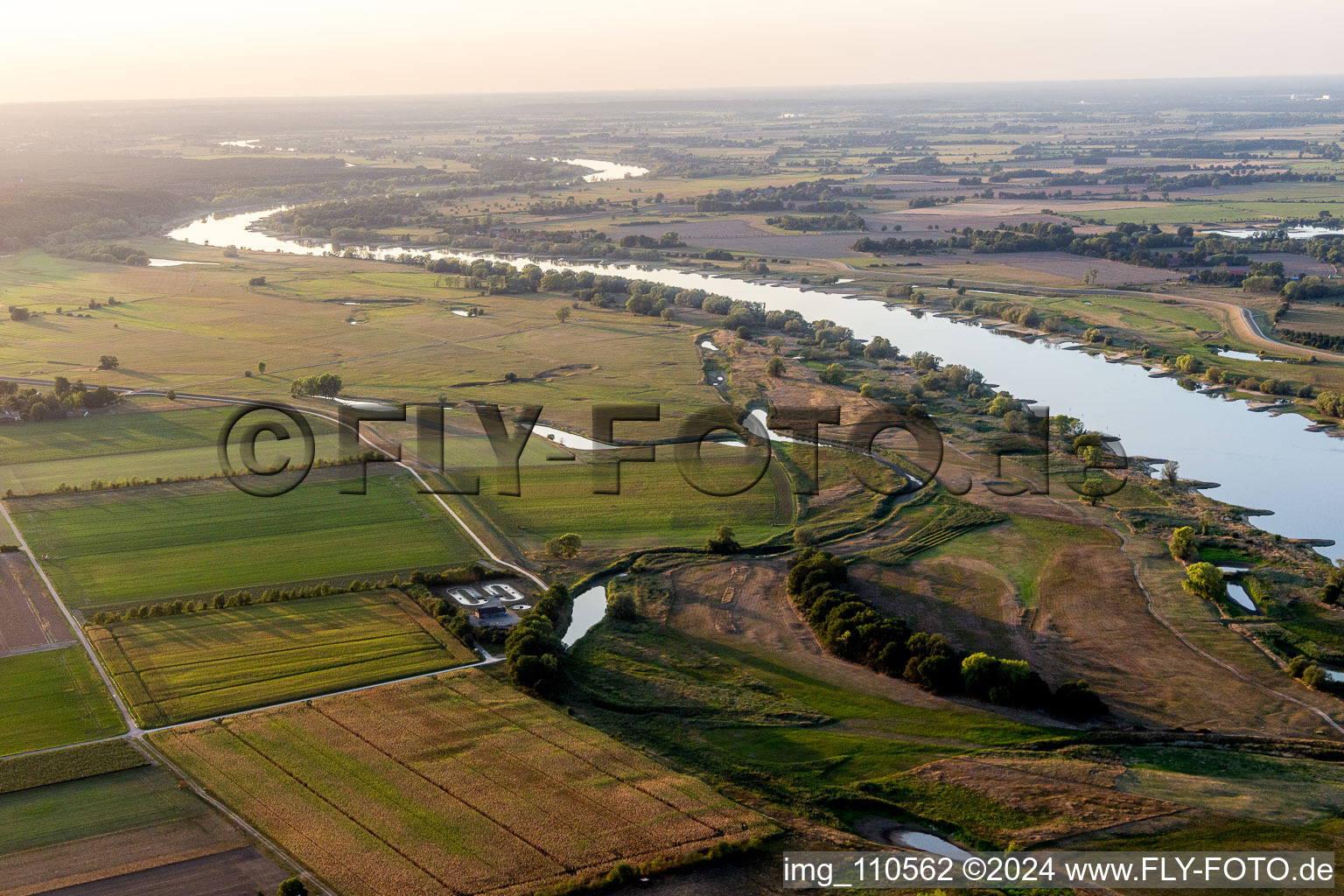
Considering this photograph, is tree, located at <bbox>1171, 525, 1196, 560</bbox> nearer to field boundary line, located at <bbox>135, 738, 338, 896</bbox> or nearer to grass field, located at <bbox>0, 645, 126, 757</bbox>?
field boundary line, located at <bbox>135, 738, 338, 896</bbox>

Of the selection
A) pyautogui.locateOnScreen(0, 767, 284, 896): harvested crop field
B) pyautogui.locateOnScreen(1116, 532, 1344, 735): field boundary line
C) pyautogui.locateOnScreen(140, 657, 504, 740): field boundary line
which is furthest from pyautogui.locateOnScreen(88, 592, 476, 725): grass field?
pyautogui.locateOnScreen(1116, 532, 1344, 735): field boundary line

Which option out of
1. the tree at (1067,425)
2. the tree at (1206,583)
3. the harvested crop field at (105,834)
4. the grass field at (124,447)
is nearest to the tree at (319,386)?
the grass field at (124,447)

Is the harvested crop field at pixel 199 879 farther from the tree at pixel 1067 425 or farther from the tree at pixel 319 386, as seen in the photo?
the tree at pixel 1067 425

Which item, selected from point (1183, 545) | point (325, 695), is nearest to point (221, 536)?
point (325, 695)

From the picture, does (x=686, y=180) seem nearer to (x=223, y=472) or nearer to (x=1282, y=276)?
(x=1282, y=276)

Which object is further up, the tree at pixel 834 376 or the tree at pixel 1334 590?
the tree at pixel 834 376
